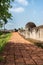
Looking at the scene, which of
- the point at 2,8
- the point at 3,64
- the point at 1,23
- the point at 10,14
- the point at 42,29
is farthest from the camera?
the point at 1,23

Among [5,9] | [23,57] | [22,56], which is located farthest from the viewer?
[5,9]

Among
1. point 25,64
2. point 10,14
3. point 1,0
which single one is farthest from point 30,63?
point 10,14

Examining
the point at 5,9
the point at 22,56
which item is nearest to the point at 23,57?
the point at 22,56

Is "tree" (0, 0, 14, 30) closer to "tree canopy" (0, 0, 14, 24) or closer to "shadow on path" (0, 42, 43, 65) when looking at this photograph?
"tree canopy" (0, 0, 14, 24)

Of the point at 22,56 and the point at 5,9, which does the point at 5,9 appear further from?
the point at 22,56

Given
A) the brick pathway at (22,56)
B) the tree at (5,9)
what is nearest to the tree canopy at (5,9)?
the tree at (5,9)

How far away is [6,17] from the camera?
2556cm

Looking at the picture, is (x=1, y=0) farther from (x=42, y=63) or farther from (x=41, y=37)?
(x=42, y=63)

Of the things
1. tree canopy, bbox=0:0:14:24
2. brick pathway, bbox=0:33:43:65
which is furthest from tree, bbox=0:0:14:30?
brick pathway, bbox=0:33:43:65

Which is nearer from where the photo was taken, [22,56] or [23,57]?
[23,57]

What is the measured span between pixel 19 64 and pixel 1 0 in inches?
479

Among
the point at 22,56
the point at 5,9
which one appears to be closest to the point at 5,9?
the point at 5,9

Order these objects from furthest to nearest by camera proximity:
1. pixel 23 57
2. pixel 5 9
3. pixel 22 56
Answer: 1. pixel 5 9
2. pixel 22 56
3. pixel 23 57

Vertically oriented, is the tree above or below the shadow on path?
above
